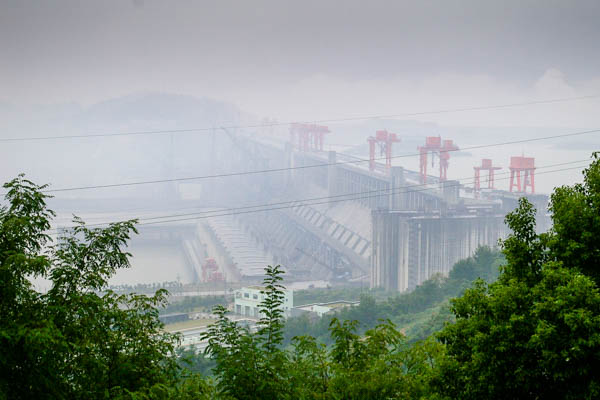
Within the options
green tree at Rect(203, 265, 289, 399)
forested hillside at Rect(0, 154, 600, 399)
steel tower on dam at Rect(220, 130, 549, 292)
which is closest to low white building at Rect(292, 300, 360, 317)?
steel tower on dam at Rect(220, 130, 549, 292)

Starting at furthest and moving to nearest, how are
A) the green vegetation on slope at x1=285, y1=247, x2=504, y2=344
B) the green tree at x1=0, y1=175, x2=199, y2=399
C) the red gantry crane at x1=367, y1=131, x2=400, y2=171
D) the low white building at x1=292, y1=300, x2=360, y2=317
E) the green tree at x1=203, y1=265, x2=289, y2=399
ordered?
the red gantry crane at x1=367, y1=131, x2=400, y2=171, the low white building at x1=292, y1=300, x2=360, y2=317, the green vegetation on slope at x1=285, y1=247, x2=504, y2=344, the green tree at x1=203, y1=265, x2=289, y2=399, the green tree at x1=0, y1=175, x2=199, y2=399

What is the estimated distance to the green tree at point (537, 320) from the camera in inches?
80.9

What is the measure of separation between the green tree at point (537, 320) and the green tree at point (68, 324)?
1.16 m

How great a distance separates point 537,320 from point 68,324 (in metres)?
1.66

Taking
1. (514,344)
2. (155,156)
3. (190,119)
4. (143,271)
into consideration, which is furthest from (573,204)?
(190,119)

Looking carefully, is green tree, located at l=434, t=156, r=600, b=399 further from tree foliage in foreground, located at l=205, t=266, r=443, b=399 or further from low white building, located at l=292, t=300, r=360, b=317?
low white building, located at l=292, t=300, r=360, b=317

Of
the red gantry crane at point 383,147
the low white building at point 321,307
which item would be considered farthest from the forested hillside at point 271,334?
the red gantry crane at point 383,147

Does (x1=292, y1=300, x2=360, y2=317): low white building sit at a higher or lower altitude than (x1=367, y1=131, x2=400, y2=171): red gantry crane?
lower

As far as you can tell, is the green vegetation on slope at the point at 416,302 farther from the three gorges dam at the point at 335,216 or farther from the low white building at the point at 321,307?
the three gorges dam at the point at 335,216

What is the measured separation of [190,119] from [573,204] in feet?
172

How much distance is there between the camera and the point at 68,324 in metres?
2.17

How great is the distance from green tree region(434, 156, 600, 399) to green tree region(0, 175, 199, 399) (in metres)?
1.16

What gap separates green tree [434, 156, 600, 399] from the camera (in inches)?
80.9

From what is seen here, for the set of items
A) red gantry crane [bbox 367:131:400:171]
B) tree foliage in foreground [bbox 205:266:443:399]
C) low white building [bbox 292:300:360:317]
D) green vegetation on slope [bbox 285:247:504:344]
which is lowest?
low white building [bbox 292:300:360:317]
